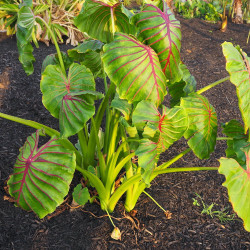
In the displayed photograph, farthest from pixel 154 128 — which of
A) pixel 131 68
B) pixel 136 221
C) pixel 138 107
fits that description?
pixel 136 221

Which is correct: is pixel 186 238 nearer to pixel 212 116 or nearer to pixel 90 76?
pixel 212 116

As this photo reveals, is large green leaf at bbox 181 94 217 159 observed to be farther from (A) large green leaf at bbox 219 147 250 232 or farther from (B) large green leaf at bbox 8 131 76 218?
(B) large green leaf at bbox 8 131 76 218

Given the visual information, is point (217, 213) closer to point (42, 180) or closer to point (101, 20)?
point (42, 180)

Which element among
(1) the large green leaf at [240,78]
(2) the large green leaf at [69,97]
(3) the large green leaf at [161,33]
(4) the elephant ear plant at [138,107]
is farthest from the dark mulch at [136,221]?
(3) the large green leaf at [161,33]

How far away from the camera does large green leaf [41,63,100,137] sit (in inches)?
43.3

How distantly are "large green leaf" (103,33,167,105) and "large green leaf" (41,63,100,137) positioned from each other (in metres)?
0.13

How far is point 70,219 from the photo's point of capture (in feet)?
4.99

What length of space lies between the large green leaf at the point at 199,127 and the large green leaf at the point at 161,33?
22 centimetres

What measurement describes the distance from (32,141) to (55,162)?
0.17 m

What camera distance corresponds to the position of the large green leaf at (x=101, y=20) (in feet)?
3.92

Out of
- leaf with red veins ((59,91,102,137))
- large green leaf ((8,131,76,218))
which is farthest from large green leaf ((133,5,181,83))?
large green leaf ((8,131,76,218))

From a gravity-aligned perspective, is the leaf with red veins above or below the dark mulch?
above

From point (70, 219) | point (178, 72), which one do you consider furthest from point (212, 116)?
point (70, 219)

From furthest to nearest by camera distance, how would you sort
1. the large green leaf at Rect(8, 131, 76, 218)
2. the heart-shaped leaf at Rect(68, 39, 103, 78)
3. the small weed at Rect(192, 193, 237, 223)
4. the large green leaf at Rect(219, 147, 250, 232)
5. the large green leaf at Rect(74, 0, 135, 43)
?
1. the small weed at Rect(192, 193, 237, 223)
2. the heart-shaped leaf at Rect(68, 39, 103, 78)
3. the large green leaf at Rect(74, 0, 135, 43)
4. the large green leaf at Rect(8, 131, 76, 218)
5. the large green leaf at Rect(219, 147, 250, 232)
